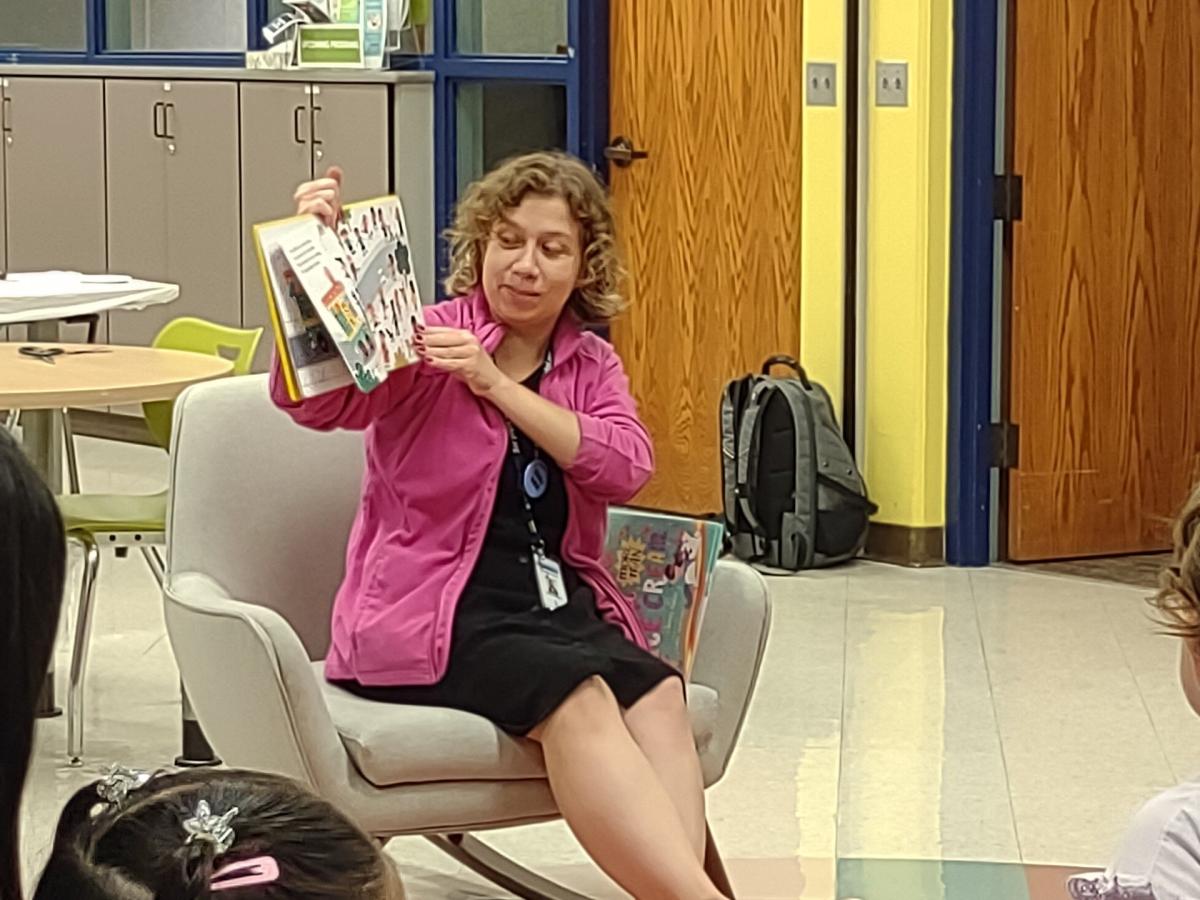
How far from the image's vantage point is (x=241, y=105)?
24.6 ft

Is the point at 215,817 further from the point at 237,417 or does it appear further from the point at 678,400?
the point at 678,400

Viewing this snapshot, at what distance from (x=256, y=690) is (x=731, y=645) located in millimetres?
708

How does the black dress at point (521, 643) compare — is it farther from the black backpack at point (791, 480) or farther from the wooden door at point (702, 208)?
the wooden door at point (702, 208)

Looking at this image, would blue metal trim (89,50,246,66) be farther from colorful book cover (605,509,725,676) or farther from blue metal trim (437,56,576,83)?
colorful book cover (605,509,725,676)

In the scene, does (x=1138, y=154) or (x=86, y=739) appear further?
(x=1138, y=154)

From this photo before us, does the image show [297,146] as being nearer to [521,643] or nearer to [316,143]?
[316,143]

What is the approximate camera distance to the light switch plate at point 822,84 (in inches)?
239

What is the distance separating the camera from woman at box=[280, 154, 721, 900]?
2992 mm

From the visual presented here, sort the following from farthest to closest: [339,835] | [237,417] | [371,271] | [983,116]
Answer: [983,116] → [237,417] → [371,271] → [339,835]

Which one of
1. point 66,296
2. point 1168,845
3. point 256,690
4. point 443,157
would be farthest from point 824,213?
point 1168,845

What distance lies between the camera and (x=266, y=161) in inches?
295

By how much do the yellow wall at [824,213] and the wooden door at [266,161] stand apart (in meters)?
1.91

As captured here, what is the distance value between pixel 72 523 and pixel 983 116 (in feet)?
8.82

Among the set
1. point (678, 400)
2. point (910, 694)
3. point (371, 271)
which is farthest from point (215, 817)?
point (678, 400)
